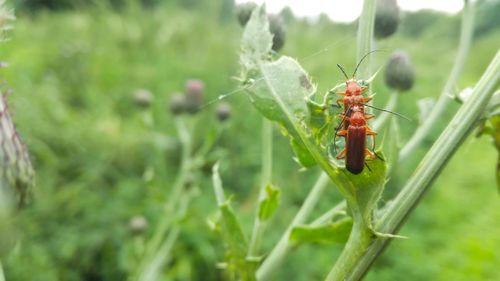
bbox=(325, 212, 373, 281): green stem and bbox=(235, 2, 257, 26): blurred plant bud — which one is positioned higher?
bbox=(235, 2, 257, 26): blurred plant bud

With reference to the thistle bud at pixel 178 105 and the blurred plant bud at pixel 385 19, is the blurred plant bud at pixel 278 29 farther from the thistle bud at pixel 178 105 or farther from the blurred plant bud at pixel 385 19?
the thistle bud at pixel 178 105

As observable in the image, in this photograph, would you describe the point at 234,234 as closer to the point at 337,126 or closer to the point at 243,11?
the point at 337,126

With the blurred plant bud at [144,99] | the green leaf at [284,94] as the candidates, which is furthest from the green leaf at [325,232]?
the blurred plant bud at [144,99]

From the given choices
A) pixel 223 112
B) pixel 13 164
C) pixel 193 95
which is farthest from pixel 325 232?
pixel 193 95

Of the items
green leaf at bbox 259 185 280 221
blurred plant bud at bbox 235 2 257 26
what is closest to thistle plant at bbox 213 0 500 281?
green leaf at bbox 259 185 280 221

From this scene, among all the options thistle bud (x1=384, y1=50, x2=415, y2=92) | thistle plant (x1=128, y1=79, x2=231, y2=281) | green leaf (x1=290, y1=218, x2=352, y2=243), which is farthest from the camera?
thistle plant (x1=128, y1=79, x2=231, y2=281)

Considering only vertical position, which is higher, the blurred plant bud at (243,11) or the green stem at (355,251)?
the blurred plant bud at (243,11)

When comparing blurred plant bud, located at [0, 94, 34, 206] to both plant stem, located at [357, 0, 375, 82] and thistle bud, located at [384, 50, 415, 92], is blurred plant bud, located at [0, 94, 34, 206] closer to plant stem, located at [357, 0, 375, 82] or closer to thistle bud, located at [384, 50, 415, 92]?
plant stem, located at [357, 0, 375, 82]
